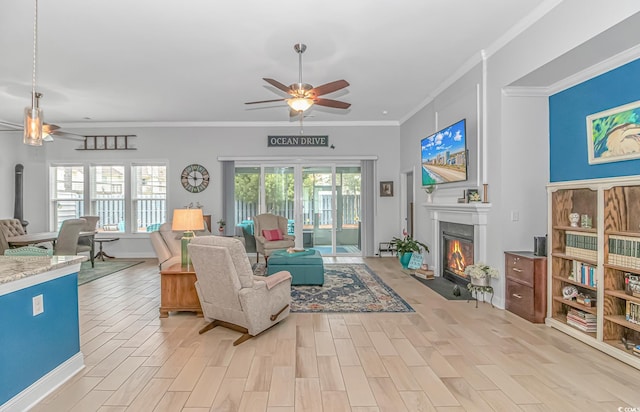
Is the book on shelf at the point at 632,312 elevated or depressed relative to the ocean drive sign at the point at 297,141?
depressed

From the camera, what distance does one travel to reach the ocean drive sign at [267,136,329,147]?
7957mm

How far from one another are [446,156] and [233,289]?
3614mm

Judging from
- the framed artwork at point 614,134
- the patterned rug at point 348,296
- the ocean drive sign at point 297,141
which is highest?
the ocean drive sign at point 297,141

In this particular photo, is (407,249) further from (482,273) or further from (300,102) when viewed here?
(300,102)

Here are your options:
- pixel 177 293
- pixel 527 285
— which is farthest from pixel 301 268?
pixel 527 285

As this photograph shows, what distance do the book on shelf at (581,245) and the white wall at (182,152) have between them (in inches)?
192

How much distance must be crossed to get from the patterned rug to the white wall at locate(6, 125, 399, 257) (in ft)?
10.7

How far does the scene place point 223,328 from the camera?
362 centimetres

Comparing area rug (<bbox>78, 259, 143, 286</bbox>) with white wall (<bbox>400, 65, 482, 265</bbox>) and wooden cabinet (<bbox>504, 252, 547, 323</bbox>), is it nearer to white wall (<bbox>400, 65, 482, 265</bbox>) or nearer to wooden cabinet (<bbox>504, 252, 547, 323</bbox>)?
white wall (<bbox>400, 65, 482, 265</bbox>)

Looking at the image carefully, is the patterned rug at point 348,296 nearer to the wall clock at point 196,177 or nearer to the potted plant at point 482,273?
the potted plant at point 482,273

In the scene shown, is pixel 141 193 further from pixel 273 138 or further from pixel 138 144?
pixel 273 138

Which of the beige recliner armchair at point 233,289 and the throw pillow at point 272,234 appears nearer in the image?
the beige recliner armchair at point 233,289

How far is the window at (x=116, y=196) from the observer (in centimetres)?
809

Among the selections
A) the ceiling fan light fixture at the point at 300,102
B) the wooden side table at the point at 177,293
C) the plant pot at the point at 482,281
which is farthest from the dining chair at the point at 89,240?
the plant pot at the point at 482,281
